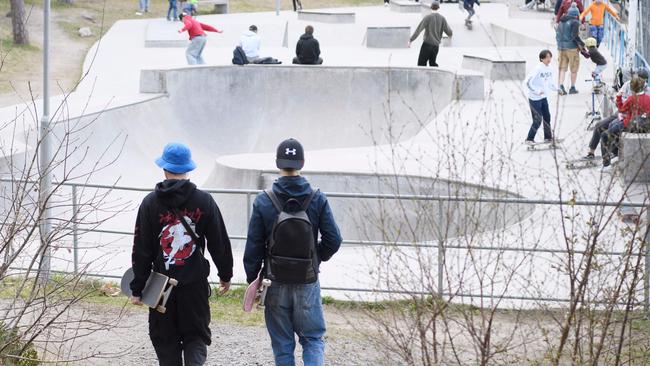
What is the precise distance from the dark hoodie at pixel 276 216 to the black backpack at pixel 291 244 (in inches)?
1.5

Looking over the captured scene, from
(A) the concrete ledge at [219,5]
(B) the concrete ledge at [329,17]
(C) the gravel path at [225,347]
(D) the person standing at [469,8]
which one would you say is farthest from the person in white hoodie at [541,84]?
(A) the concrete ledge at [219,5]

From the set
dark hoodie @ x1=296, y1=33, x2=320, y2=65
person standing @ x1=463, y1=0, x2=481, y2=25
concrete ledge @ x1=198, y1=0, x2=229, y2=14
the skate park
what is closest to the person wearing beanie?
the skate park

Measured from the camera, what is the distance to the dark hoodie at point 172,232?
6273 millimetres

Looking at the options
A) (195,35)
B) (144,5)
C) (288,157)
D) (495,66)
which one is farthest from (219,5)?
(288,157)

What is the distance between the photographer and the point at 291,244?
6.33 meters

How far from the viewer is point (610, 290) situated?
18.9ft

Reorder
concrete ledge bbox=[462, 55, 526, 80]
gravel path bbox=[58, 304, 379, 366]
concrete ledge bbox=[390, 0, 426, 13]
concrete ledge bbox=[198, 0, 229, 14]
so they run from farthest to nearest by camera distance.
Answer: concrete ledge bbox=[198, 0, 229, 14] → concrete ledge bbox=[390, 0, 426, 13] → concrete ledge bbox=[462, 55, 526, 80] → gravel path bbox=[58, 304, 379, 366]

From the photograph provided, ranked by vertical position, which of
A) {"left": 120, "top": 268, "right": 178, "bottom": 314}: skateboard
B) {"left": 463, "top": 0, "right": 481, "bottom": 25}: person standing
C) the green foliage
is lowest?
the green foliage

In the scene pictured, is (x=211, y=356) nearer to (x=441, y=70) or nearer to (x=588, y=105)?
(x=588, y=105)

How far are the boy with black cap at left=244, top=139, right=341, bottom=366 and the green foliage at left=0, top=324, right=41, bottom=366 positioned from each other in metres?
1.44

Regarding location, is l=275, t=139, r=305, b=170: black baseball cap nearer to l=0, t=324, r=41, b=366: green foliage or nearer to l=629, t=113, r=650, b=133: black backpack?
l=0, t=324, r=41, b=366: green foliage

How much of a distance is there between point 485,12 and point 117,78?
16163 millimetres

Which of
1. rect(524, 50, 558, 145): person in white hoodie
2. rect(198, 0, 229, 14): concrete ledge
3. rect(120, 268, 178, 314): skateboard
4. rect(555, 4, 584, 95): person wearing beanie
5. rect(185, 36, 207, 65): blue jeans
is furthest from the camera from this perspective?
rect(198, 0, 229, 14): concrete ledge

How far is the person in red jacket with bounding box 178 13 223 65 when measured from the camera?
21781mm
